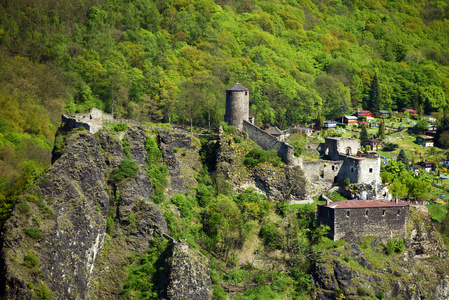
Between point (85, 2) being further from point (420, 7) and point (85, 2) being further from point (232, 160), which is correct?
point (420, 7)

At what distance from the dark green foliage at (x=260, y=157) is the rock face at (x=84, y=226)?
8.22 metres

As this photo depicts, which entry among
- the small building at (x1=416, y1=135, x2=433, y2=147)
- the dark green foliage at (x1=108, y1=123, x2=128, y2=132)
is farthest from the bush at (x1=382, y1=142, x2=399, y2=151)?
the dark green foliage at (x1=108, y1=123, x2=128, y2=132)

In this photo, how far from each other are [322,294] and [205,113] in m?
34.8

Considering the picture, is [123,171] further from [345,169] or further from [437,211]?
[437,211]

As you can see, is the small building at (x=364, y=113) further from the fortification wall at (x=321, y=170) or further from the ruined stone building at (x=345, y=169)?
the fortification wall at (x=321, y=170)

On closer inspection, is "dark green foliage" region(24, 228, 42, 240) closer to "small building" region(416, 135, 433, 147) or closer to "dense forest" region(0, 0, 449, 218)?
"dense forest" region(0, 0, 449, 218)

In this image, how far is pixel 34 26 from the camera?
302 ft

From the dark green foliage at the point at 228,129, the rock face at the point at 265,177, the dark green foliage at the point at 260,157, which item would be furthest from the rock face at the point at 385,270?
the dark green foliage at the point at 228,129

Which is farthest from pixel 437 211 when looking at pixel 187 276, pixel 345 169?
pixel 187 276

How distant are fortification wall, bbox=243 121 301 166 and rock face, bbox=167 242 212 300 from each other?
17004 millimetres

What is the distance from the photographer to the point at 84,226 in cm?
4994

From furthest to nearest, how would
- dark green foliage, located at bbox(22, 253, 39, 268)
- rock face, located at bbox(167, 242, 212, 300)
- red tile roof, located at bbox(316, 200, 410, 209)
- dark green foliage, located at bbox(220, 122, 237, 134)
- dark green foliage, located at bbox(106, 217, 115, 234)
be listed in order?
1. dark green foliage, located at bbox(220, 122, 237, 134)
2. red tile roof, located at bbox(316, 200, 410, 209)
3. dark green foliage, located at bbox(106, 217, 115, 234)
4. rock face, located at bbox(167, 242, 212, 300)
5. dark green foliage, located at bbox(22, 253, 39, 268)

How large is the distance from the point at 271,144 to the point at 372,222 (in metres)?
13.6

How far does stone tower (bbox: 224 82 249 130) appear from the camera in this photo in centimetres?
6700
